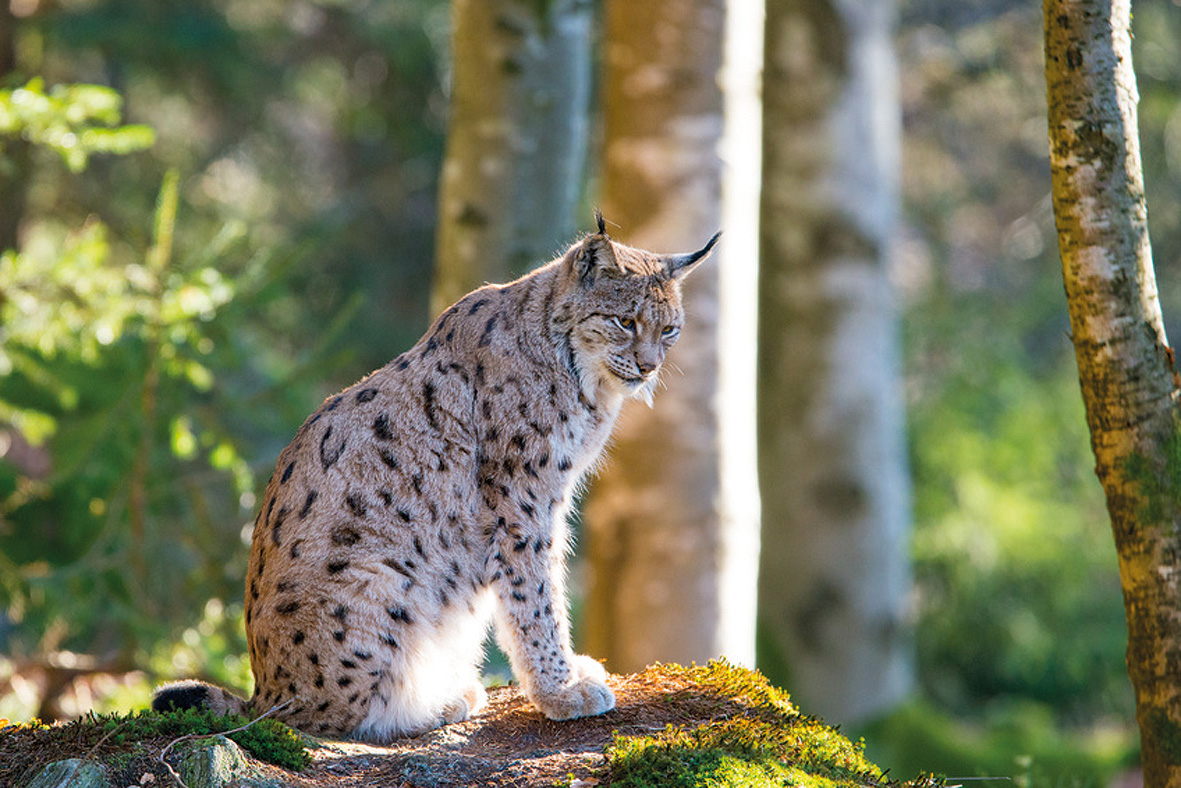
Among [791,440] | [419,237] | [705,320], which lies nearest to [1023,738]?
[791,440]

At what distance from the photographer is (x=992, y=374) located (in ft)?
50.9

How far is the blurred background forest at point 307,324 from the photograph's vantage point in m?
6.64

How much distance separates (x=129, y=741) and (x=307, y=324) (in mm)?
12505

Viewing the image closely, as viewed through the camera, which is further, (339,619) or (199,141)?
(199,141)

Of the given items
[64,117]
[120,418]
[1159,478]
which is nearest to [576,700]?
[1159,478]

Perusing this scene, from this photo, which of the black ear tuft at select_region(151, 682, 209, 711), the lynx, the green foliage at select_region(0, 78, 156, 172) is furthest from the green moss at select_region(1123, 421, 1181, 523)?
the green foliage at select_region(0, 78, 156, 172)

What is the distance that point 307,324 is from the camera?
50.3ft

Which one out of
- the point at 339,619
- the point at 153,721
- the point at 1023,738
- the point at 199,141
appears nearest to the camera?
the point at 153,721

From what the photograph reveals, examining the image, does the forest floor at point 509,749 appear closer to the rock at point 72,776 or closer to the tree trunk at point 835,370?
the rock at point 72,776

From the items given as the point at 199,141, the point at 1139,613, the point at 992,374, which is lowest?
the point at 1139,613

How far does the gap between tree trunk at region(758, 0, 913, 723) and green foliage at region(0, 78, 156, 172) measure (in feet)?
19.0

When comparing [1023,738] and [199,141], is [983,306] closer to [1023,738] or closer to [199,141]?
[1023,738]

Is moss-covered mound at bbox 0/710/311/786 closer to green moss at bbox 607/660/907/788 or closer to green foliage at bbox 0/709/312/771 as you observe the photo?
green foliage at bbox 0/709/312/771

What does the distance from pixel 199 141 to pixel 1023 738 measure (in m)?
14.7
